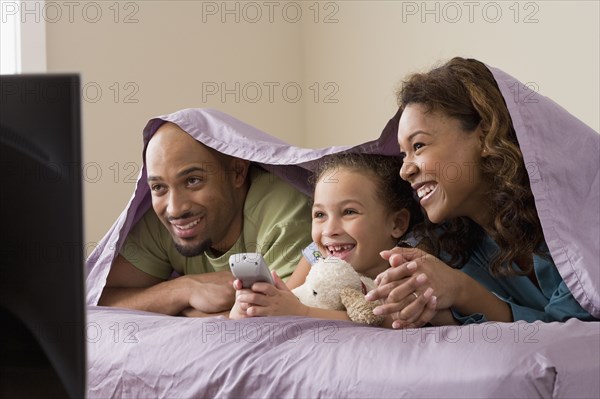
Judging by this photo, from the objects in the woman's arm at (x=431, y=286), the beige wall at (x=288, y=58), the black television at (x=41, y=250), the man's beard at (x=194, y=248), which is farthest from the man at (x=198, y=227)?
the black television at (x=41, y=250)

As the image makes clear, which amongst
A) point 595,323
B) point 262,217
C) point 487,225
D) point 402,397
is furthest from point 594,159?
point 262,217

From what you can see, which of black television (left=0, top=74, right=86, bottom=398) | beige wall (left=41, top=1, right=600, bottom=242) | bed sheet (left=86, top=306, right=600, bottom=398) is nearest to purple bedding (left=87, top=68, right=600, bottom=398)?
bed sheet (left=86, top=306, right=600, bottom=398)

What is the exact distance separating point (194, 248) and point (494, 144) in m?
0.75

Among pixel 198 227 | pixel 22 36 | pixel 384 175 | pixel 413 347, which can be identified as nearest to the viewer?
pixel 413 347

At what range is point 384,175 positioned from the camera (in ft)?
5.57

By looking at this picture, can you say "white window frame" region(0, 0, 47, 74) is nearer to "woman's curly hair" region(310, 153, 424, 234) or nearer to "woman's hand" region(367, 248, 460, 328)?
"woman's curly hair" region(310, 153, 424, 234)

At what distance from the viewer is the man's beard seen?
1.99 metres

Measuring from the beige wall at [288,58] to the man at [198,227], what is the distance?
1.01 meters

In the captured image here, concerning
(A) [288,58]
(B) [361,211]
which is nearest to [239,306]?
(B) [361,211]

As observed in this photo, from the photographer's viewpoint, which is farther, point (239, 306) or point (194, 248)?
point (194, 248)

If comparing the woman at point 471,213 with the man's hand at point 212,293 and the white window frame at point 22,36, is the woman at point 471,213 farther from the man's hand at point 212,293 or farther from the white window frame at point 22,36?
the white window frame at point 22,36

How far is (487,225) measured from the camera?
1.58 m

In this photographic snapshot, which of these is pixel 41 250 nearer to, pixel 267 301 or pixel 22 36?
pixel 267 301

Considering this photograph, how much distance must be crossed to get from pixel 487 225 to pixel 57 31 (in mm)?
1860
